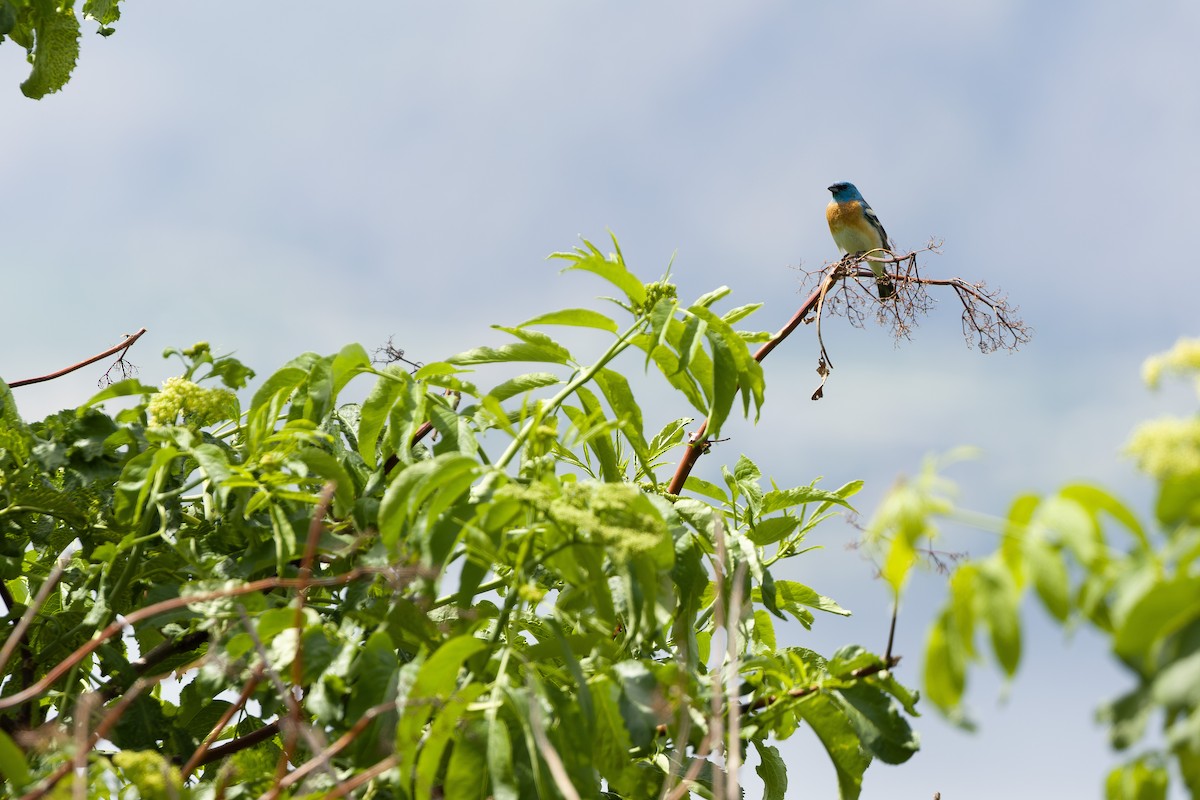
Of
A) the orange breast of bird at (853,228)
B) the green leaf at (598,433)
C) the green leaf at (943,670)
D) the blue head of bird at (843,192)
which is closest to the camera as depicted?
the green leaf at (943,670)

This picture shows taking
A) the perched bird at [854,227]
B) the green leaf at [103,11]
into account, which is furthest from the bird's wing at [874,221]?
the green leaf at [103,11]

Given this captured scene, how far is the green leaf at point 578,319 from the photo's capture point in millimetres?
2537

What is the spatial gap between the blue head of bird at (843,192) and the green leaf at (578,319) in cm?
1137

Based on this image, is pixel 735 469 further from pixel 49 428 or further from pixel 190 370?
pixel 49 428

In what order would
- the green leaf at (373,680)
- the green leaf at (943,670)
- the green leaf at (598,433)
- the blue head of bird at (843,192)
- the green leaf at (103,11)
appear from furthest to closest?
the blue head of bird at (843,192) → the green leaf at (103,11) → the green leaf at (598,433) → the green leaf at (373,680) → the green leaf at (943,670)

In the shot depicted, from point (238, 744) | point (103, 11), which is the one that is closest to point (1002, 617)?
point (238, 744)

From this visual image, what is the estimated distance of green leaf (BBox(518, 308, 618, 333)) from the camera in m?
2.54

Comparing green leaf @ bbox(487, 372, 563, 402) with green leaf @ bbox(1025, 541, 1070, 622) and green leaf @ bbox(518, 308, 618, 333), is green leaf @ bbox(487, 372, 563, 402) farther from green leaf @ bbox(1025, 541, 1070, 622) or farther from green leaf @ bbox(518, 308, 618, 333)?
green leaf @ bbox(1025, 541, 1070, 622)

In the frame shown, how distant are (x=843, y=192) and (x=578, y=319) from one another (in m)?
11.5

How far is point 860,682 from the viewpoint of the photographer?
231cm

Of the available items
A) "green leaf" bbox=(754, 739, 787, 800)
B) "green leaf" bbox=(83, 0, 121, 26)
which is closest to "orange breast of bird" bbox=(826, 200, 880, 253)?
"green leaf" bbox=(83, 0, 121, 26)

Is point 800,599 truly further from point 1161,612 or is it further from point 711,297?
point 1161,612

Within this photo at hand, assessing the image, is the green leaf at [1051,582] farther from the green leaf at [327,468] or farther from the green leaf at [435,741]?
the green leaf at [327,468]

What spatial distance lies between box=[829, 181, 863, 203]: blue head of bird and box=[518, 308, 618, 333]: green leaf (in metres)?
11.4
